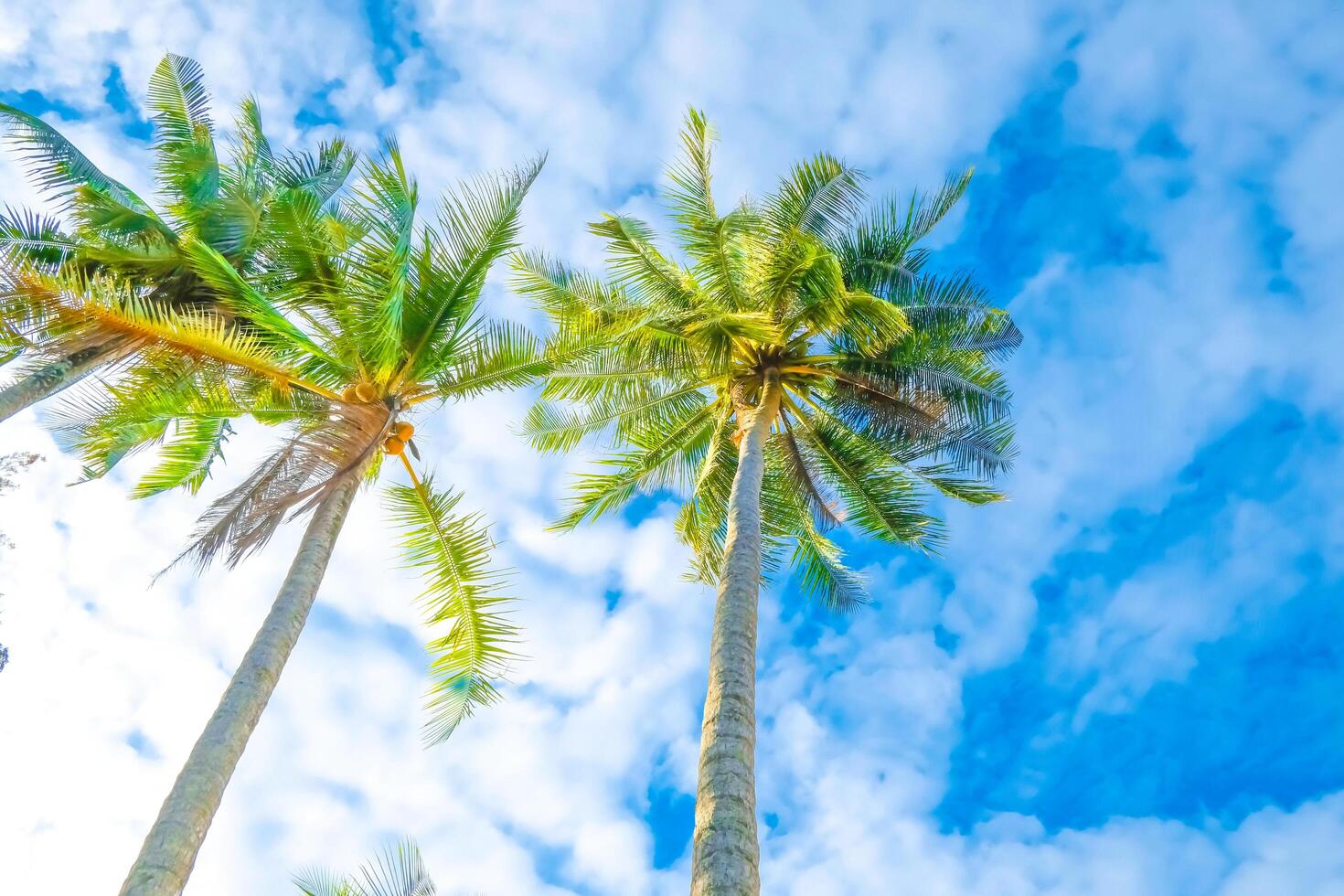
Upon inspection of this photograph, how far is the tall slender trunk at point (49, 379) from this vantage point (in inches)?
427

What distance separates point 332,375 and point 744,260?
219 inches

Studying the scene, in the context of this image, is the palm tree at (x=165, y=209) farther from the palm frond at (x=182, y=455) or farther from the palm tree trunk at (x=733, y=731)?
the palm tree trunk at (x=733, y=731)

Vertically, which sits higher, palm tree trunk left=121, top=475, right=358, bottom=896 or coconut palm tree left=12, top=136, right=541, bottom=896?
coconut palm tree left=12, top=136, right=541, bottom=896

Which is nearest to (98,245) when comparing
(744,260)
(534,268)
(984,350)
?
(534,268)

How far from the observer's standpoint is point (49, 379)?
11.3 meters

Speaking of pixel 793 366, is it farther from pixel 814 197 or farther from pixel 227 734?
pixel 227 734

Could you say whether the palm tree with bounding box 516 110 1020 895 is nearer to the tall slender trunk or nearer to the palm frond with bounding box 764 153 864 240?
the palm frond with bounding box 764 153 864 240

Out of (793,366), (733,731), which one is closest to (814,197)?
(793,366)

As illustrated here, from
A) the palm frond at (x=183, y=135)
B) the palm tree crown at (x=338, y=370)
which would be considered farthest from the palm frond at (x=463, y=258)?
the palm frond at (x=183, y=135)

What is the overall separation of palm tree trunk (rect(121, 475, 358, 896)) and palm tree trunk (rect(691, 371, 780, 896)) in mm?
3573

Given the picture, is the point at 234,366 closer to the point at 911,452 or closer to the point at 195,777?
the point at 195,777

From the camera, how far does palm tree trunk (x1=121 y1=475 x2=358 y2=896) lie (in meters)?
6.22

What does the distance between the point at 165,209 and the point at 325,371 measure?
5.80 m

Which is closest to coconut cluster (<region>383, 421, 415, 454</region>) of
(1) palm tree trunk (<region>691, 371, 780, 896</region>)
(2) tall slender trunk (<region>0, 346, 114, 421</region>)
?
(2) tall slender trunk (<region>0, 346, 114, 421</region>)
